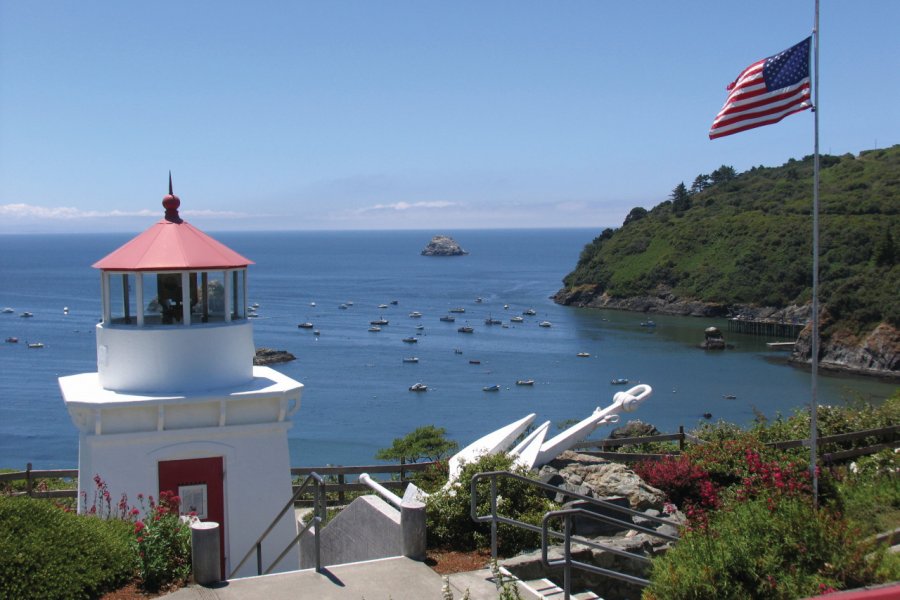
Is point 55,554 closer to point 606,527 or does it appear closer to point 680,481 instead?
point 606,527

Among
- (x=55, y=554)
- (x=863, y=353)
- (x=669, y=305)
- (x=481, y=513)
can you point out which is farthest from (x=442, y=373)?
(x=55, y=554)

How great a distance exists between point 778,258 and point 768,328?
50.5ft

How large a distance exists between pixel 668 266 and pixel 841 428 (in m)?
116

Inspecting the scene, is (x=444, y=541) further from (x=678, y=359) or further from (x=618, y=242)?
(x=618, y=242)

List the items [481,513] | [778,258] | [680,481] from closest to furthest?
1. [481,513]
2. [680,481]
3. [778,258]

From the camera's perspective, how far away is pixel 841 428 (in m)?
15.6

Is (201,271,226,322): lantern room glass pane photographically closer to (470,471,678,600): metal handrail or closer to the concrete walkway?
the concrete walkway

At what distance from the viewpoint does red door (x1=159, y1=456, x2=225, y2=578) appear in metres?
11.7

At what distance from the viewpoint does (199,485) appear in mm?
11828

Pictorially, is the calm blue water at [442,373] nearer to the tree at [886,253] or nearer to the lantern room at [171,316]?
the tree at [886,253]

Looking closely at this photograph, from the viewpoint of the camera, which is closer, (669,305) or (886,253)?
(886,253)

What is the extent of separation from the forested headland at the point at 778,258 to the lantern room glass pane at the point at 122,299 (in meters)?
77.3

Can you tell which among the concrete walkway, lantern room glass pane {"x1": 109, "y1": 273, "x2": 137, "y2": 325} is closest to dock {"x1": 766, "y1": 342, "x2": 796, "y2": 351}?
lantern room glass pane {"x1": 109, "y1": 273, "x2": 137, "y2": 325}

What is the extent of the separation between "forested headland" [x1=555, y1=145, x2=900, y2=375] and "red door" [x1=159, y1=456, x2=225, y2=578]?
3021 inches
